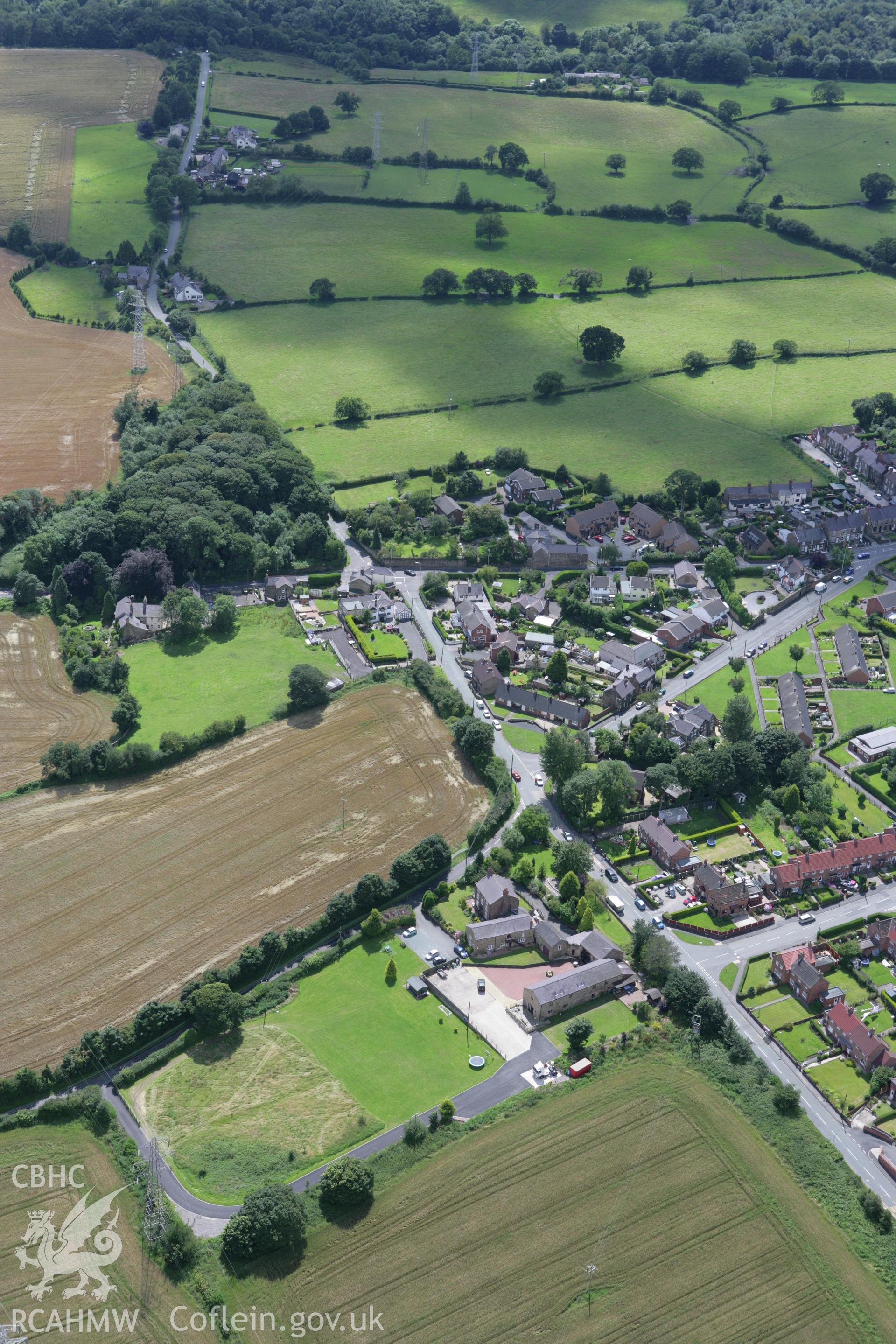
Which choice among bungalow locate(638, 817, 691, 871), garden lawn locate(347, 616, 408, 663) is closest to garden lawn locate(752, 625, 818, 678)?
bungalow locate(638, 817, 691, 871)

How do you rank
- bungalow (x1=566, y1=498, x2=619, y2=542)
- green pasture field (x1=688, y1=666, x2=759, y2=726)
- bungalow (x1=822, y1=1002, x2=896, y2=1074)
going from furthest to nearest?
bungalow (x1=566, y1=498, x2=619, y2=542)
green pasture field (x1=688, y1=666, x2=759, y2=726)
bungalow (x1=822, y1=1002, x2=896, y2=1074)

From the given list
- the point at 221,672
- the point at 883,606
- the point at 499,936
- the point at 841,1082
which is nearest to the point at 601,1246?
the point at 841,1082

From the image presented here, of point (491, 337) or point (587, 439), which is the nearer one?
point (587, 439)

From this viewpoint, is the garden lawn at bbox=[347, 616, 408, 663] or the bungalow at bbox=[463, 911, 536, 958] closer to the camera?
the bungalow at bbox=[463, 911, 536, 958]

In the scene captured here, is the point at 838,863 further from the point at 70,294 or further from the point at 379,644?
the point at 70,294

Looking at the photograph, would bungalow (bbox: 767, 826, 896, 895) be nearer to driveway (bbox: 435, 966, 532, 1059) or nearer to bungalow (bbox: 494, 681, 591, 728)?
bungalow (bbox: 494, 681, 591, 728)

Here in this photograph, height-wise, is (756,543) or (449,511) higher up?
(756,543)
